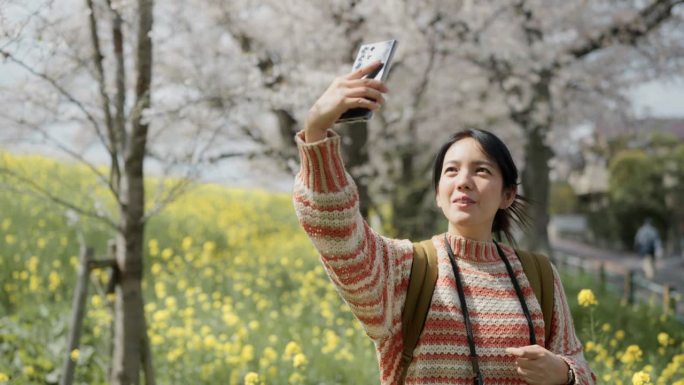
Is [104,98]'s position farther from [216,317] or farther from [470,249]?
[216,317]

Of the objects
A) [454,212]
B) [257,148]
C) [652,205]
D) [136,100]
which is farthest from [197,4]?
[652,205]

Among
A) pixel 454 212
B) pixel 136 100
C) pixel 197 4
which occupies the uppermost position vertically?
pixel 197 4

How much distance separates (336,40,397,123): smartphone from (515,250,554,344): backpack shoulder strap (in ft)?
2.57

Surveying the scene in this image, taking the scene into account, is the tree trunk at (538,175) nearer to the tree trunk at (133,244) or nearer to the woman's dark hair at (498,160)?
the tree trunk at (133,244)

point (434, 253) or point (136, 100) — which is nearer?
point (434, 253)

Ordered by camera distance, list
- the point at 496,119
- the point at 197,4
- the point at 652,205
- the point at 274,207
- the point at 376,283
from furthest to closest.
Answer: the point at 652,205
the point at 274,207
the point at 496,119
the point at 197,4
the point at 376,283

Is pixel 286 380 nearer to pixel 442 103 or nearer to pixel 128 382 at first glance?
pixel 128 382

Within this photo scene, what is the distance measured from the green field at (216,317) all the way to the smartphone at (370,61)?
5.07ft

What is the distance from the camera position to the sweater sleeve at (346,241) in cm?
148

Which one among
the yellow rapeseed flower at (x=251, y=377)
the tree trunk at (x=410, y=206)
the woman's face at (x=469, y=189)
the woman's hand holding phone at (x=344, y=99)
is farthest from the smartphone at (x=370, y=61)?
the tree trunk at (x=410, y=206)

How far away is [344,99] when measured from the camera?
139 centimetres

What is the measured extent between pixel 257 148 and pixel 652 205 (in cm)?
1850

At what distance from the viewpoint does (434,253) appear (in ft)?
6.16

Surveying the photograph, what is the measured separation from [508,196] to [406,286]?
17.7 inches
